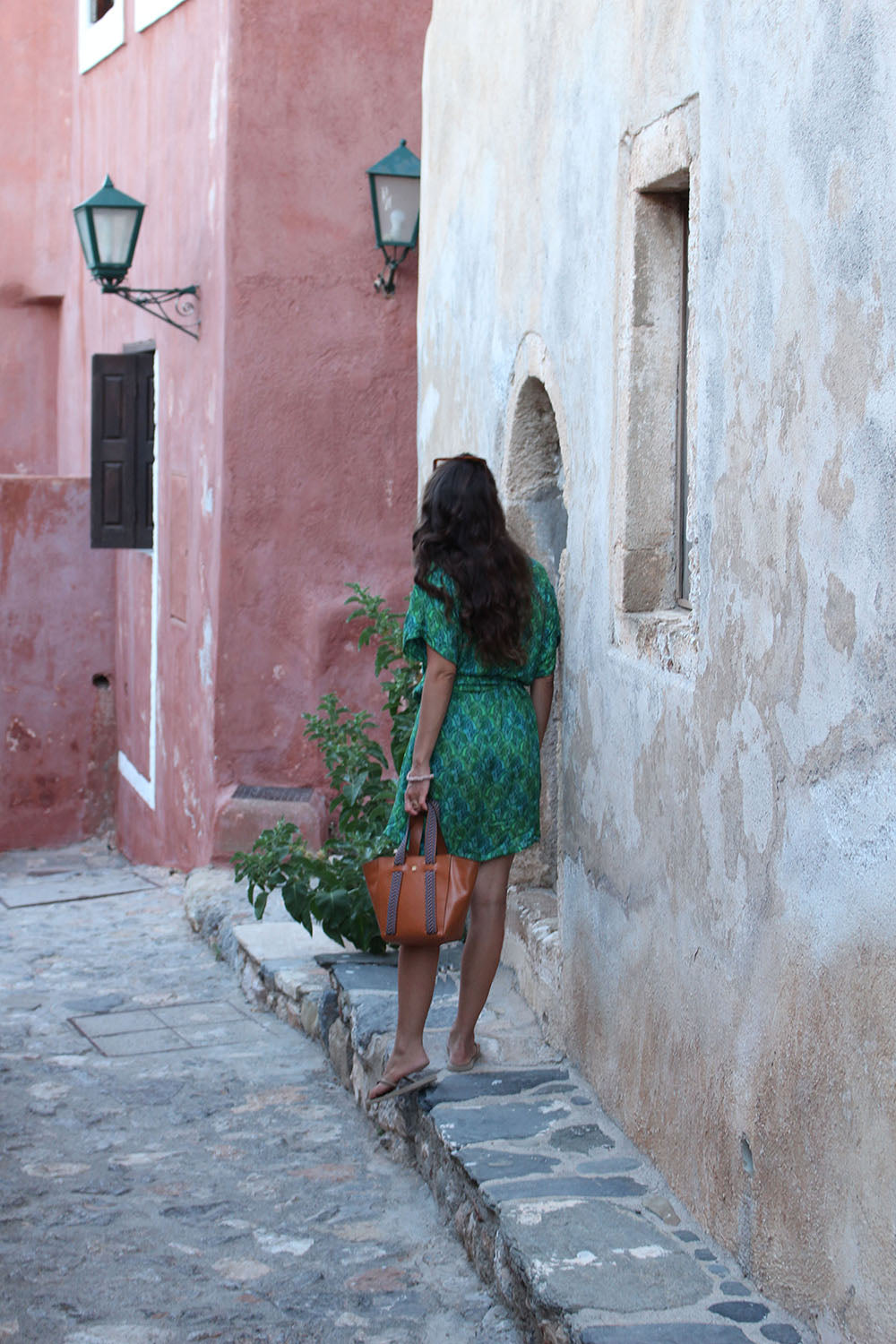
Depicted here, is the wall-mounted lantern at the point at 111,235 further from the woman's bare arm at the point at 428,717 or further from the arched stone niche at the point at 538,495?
the woman's bare arm at the point at 428,717

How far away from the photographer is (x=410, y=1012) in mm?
4410

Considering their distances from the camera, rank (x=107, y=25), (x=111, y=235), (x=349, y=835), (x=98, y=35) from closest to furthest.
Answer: (x=349, y=835)
(x=111, y=235)
(x=107, y=25)
(x=98, y=35)

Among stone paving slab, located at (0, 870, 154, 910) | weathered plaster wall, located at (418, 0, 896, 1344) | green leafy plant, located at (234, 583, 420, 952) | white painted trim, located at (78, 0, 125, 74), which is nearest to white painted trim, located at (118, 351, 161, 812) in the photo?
stone paving slab, located at (0, 870, 154, 910)

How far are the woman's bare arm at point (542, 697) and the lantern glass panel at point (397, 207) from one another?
176 inches

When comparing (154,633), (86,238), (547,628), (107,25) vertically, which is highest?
(107,25)

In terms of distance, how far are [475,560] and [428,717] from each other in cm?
41

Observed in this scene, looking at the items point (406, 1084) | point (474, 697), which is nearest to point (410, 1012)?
point (406, 1084)

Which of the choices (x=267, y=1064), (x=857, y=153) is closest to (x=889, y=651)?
(x=857, y=153)

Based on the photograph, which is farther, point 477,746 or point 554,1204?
point 477,746

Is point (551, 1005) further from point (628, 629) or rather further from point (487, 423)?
point (487, 423)

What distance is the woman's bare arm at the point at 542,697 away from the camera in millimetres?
4422

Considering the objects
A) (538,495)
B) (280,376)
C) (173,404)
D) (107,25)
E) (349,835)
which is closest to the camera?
(538,495)

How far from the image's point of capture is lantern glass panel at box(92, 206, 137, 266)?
8719 millimetres

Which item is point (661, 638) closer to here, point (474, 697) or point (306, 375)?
point (474, 697)
